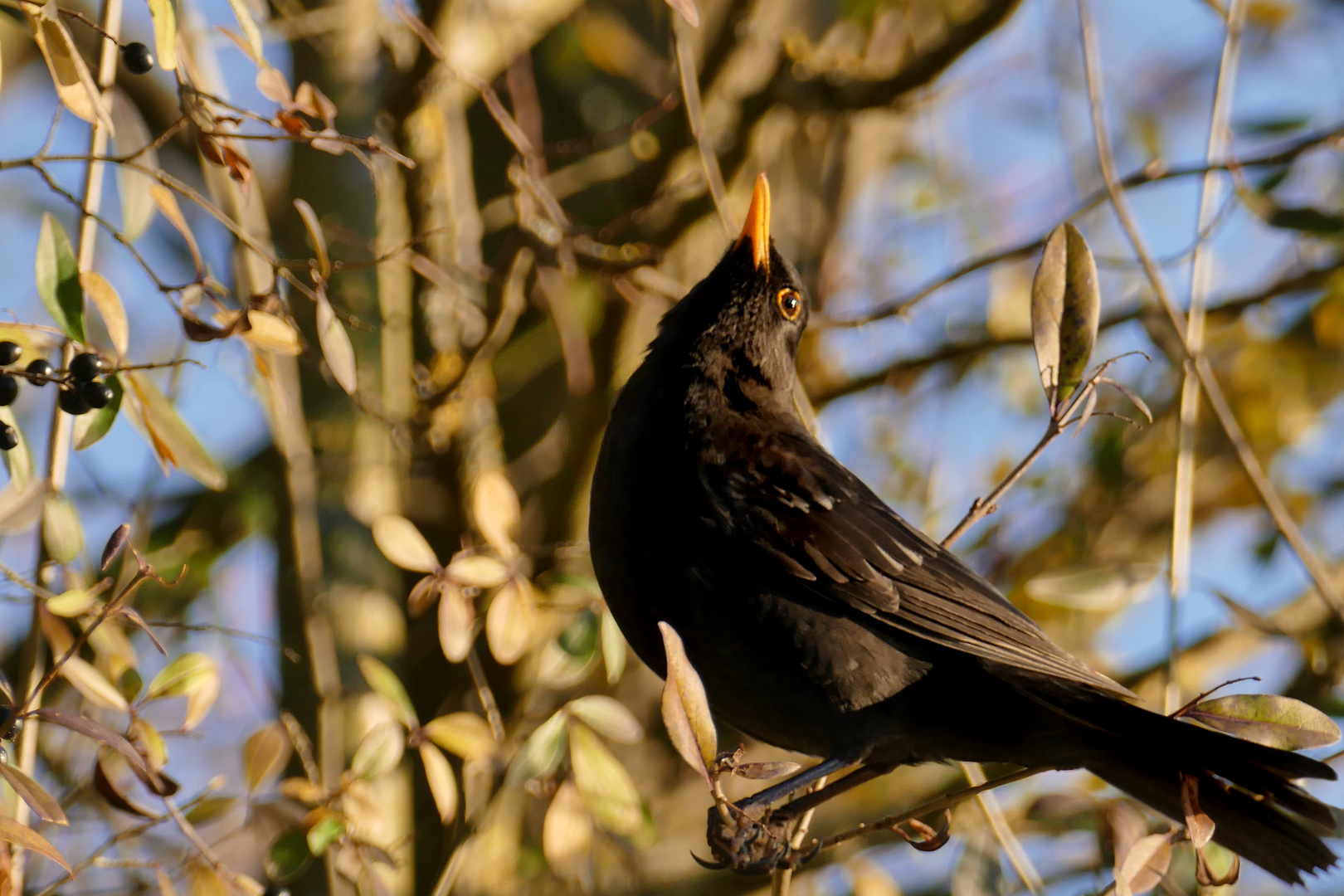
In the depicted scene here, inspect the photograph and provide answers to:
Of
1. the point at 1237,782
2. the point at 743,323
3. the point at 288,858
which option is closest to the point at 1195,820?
the point at 1237,782

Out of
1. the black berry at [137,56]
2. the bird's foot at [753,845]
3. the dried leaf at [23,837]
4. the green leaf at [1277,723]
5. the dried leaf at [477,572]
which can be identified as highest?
the black berry at [137,56]

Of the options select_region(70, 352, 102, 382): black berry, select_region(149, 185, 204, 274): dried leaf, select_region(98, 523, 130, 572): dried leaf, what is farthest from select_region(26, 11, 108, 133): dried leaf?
select_region(98, 523, 130, 572): dried leaf

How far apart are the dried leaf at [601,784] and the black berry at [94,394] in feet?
4.01

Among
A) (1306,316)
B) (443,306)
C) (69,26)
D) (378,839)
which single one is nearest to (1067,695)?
(378,839)

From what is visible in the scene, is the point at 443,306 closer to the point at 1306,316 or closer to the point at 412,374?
the point at 412,374

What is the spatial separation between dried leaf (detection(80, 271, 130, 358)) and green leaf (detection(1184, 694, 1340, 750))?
6.69ft

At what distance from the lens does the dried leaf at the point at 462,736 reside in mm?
2590

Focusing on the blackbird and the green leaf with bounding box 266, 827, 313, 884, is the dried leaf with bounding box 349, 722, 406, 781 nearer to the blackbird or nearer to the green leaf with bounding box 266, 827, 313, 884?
the green leaf with bounding box 266, 827, 313, 884

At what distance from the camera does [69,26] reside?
387 centimetres

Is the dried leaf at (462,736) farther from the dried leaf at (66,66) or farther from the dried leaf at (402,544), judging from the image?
the dried leaf at (66,66)

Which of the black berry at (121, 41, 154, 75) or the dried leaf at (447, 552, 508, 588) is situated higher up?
the black berry at (121, 41, 154, 75)

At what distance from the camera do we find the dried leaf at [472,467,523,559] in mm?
2660

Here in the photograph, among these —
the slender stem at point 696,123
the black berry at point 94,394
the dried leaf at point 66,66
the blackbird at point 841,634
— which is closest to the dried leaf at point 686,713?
the blackbird at point 841,634

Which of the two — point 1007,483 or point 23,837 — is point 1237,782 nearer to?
point 1007,483
